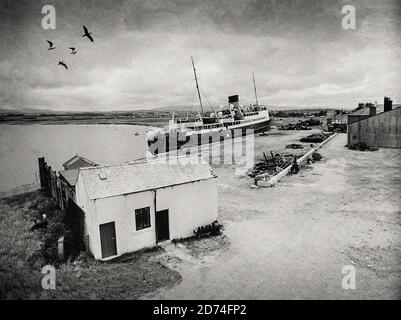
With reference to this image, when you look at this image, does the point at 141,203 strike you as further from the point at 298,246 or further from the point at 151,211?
the point at 298,246

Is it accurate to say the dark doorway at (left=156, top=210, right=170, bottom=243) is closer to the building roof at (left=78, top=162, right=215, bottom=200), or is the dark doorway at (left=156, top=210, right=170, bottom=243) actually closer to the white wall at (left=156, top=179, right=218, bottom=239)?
the white wall at (left=156, top=179, right=218, bottom=239)

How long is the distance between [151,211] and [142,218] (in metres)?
0.44

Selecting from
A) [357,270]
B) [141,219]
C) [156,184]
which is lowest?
[357,270]

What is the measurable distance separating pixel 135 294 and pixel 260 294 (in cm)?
369

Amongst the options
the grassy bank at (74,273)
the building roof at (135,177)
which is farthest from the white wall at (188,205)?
the grassy bank at (74,273)

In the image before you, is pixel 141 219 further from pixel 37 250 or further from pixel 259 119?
pixel 259 119

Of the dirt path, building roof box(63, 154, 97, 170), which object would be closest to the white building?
the dirt path

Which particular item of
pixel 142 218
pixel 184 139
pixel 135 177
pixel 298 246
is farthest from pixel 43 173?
pixel 184 139

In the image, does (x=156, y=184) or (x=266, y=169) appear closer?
(x=156, y=184)

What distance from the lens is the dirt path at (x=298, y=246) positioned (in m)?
8.80

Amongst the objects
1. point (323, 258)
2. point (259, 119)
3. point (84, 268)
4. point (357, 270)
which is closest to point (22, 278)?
point (84, 268)

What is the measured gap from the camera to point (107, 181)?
10953mm

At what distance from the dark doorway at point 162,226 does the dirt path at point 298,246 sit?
0.52 metres

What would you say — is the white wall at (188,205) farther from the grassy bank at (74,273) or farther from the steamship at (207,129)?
the steamship at (207,129)
